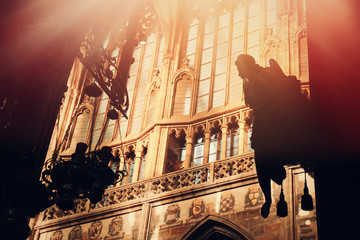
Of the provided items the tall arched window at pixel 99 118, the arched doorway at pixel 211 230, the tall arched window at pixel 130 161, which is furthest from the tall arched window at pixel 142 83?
the arched doorway at pixel 211 230

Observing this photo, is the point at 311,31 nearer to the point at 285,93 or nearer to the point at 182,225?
the point at 285,93

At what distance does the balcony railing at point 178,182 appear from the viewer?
11.4m

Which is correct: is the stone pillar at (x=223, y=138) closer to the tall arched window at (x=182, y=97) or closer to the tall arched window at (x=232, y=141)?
the tall arched window at (x=232, y=141)

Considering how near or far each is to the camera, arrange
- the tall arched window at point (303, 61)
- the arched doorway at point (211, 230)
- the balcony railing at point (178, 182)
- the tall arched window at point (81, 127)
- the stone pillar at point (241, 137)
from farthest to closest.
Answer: the tall arched window at point (81, 127) < the tall arched window at point (303, 61) < the stone pillar at point (241, 137) < the balcony railing at point (178, 182) < the arched doorway at point (211, 230)

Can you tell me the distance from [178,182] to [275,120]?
8.81 m

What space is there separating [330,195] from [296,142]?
540 millimetres

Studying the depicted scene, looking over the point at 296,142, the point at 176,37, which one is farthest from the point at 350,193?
the point at 176,37

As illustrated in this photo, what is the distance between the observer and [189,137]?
13.3 meters

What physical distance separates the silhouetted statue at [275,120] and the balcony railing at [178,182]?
7.41 m

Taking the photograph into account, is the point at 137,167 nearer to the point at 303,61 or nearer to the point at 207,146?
the point at 207,146

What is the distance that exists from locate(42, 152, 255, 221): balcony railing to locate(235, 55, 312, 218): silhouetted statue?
292 inches

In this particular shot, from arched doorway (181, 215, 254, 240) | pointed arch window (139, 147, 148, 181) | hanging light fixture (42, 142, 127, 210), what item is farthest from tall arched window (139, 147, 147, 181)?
hanging light fixture (42, 142, 127, 210)

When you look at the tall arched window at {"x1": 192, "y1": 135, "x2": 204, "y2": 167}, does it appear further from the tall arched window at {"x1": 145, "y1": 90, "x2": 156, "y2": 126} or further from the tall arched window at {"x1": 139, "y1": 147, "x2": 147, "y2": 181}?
the tall arched window at {"x1": 145, "y1": 90, "x2": 156, "y2": 126}

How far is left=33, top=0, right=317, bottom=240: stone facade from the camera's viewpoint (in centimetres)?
1102
